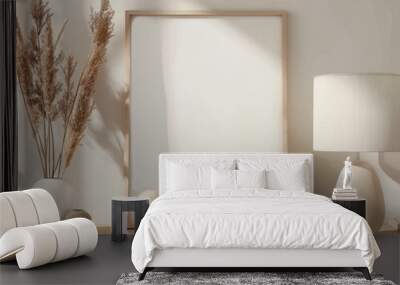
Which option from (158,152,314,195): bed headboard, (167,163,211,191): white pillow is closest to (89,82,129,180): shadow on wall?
(158,152,314,195): bed headboard

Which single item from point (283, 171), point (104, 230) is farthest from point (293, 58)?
point (104, 230)

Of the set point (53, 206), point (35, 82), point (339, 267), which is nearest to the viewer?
point (339, 267)

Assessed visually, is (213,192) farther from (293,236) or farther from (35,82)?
(35,82)

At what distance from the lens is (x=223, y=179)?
585 centimetres

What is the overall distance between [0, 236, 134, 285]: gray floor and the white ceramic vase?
37.0 inches

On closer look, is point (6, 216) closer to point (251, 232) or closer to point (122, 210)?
point (122, 210)

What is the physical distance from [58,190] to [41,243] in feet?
5.15

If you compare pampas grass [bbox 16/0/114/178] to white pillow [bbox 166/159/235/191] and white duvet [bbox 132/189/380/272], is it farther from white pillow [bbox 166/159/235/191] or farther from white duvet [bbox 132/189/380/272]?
white duvet [bbox 132/189/380/272]

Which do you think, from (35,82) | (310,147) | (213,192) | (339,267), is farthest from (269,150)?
(35,82)

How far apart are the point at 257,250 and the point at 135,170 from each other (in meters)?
2.54

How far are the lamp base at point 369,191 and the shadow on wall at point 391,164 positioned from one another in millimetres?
279

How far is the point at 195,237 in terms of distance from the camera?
14.1 ft

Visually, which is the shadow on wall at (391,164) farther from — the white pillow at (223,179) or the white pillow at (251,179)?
the white pillow at (223,179)

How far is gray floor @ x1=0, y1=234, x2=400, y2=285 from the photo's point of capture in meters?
4.36
